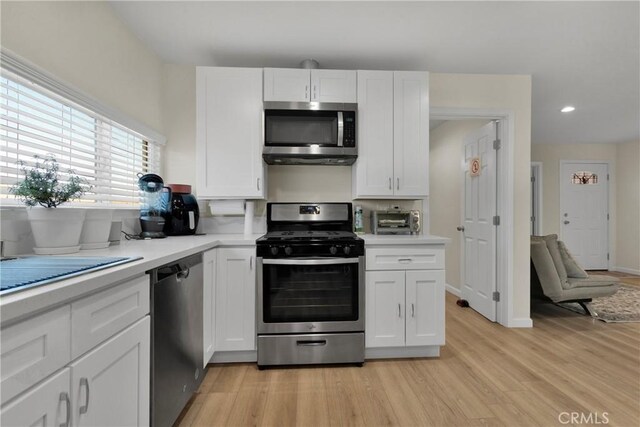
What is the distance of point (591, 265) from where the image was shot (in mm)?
5773

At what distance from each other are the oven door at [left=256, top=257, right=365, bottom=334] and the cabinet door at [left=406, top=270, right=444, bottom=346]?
14.8 inches

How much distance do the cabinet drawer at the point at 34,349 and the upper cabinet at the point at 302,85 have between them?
1977mm

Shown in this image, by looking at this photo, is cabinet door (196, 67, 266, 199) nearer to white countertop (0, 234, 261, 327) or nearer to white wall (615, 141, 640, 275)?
Result: white countertop (0, 234, 261, 327)

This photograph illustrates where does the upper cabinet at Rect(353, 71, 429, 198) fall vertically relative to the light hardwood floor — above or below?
above

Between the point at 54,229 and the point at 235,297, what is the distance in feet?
3.59

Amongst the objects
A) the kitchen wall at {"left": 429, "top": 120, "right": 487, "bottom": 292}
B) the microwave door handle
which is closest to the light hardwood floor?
the kitchen wall at {"left": 429, "top": 120, "right": 487, "bottom": 292}

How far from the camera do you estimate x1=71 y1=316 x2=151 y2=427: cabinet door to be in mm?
835

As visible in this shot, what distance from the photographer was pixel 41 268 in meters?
0.96

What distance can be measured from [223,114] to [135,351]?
5.82ft

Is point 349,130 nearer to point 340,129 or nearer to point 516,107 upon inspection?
point 340,129

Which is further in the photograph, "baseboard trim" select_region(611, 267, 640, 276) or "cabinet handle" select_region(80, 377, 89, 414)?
"baseboard trim" select_region(611, 267, 640, 276)

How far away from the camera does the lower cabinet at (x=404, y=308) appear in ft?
6.95

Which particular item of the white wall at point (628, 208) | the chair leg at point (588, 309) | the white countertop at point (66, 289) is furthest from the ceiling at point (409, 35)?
the white wall at point (628, 208)

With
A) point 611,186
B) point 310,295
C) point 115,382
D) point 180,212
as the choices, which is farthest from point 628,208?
point 115,382
